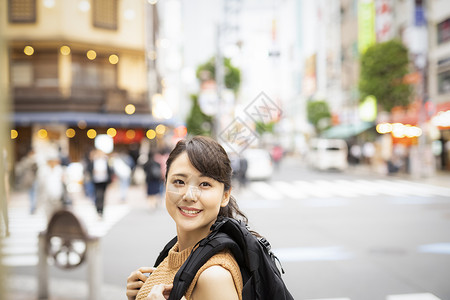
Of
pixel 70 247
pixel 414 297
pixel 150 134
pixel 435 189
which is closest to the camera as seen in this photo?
pixel 414 297

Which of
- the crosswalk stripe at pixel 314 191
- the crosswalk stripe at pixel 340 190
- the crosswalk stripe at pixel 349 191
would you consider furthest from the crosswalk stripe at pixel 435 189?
the crosswalk stripe at pixel 314 191

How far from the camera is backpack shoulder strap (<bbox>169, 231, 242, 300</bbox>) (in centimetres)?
138

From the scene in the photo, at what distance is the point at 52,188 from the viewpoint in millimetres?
8633

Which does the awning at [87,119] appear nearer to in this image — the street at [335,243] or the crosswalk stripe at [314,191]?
the street at [335,243]

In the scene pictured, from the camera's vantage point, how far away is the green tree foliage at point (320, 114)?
4844 centimetres

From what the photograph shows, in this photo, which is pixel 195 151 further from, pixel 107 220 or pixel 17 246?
pixel 107 220

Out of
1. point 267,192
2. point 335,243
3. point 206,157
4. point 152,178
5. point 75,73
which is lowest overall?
point 267,192

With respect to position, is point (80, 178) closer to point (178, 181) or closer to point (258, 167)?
point (258, 167)

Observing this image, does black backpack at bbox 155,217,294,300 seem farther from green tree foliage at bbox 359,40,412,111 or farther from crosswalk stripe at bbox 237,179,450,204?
→ green tree foliage at bbox 359,40,412,111

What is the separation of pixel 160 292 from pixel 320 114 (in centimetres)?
4859

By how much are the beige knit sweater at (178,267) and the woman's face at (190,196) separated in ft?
0.37

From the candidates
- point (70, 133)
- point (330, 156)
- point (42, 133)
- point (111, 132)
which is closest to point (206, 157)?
point (42, 133)

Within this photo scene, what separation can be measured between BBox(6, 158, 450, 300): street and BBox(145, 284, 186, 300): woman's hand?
4080mm

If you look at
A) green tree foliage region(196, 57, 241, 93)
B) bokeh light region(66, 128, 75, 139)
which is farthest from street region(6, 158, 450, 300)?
green tree foliage region(196, 57, 241, 93)
